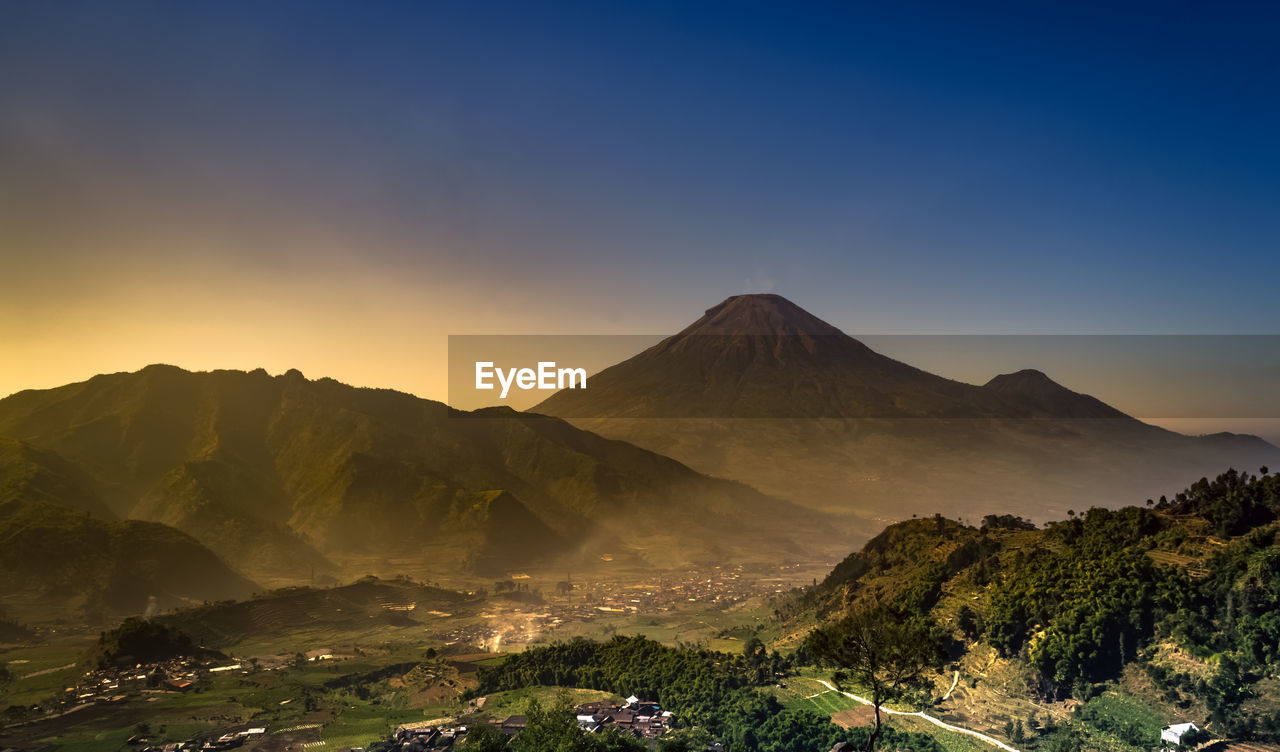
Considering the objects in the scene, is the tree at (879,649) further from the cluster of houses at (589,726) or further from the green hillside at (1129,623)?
the cluster of houses at (589,726)

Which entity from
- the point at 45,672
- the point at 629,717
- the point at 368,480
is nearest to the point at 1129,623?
the point at 629,717

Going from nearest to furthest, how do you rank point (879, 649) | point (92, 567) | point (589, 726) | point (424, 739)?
point (879, 649) → point (589, 726) → point (424, 739) → point (92, 567)

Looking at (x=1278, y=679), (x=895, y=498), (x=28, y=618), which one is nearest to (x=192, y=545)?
(x=28, y=618)

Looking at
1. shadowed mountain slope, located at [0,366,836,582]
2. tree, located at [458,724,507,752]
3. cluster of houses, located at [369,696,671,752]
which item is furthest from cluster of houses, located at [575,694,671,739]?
shadowed mountain slope, located at [0,366,836,582]

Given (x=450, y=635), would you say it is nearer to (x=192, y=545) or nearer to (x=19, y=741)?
(x=19, y=741)

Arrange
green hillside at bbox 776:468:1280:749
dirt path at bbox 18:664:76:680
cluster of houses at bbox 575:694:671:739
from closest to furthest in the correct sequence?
green hillside at bbox 776:468:1280:749, cluster of houses at bbox 575:694:671:739, dirt path at bbox 18:664:76:680

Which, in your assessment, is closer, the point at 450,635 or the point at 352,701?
the point at 352,701

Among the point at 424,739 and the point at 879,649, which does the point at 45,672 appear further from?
the point at 879,649

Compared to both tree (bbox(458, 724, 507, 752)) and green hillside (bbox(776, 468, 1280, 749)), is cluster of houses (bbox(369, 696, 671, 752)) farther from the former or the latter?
green hillside (bbox(776, 468, 1280, 749))

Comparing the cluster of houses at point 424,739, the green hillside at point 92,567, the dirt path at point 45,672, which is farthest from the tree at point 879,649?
the green hillside at point 92,567
